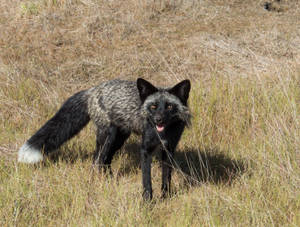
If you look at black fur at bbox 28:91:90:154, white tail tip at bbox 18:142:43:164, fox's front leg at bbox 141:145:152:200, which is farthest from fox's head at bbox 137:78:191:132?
white tail tip at bbox 18:142:43:164

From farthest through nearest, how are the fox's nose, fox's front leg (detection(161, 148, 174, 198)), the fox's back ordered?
the fox's back, fox's front leg (detection(161, 148, 174, 198)), the fox's nose

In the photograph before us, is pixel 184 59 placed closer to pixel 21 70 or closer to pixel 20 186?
pixel 21 70

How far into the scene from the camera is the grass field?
419 cm

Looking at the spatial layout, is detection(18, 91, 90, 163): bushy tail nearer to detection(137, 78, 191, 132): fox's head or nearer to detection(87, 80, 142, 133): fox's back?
detection(87, 80, 142, 133): fox's back

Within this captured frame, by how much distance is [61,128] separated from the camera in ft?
19.4

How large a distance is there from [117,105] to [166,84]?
4.09 metres

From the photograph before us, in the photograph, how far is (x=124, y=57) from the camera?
11.3 metres

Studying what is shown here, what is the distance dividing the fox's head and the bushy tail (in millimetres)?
1326

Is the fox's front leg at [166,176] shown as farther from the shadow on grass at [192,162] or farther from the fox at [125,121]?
the shadow on grass at [192,162]

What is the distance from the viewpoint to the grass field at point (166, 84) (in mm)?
4188

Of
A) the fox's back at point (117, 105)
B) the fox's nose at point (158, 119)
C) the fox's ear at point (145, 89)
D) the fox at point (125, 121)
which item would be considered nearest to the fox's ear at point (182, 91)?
the fox at point (125, 121)

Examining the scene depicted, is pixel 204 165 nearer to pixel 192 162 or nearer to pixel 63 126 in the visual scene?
pixel 192 162

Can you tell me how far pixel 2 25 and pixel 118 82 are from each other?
8977 mm

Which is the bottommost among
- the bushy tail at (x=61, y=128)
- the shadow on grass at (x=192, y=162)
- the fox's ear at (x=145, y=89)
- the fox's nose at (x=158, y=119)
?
the shadow on grass at (x=192, y=162)
